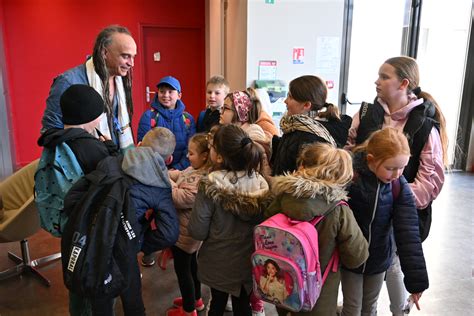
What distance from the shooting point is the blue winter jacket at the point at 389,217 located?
5.16ft

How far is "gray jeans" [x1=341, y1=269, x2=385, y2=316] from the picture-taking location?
1705 mm

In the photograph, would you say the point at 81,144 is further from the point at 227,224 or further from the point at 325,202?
the point at 325,202

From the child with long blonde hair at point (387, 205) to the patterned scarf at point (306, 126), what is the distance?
0.20 meters

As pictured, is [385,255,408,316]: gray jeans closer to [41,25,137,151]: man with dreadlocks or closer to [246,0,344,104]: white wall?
[41,25,137,151]: man with dreadlocks

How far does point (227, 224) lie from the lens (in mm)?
1635

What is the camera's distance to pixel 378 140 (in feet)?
5.16

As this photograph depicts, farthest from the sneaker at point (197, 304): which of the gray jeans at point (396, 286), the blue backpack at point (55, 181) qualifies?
the gray jeans at point (396, 286)

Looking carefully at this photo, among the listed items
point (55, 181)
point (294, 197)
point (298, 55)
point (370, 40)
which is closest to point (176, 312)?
point (55, 181)

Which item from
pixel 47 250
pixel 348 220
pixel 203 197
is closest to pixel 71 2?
pixel 47 250

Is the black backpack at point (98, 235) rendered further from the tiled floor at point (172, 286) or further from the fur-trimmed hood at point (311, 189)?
the tiled floor at point (172, 286)

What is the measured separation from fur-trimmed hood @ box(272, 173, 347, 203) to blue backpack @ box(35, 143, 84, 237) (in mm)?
840

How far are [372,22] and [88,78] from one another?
12.3ft

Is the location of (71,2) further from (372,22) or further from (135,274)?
(135,274)

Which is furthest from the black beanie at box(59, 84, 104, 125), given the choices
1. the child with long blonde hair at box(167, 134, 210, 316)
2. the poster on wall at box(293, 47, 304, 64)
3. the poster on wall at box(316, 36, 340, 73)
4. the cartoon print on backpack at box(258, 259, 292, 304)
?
the poster on wall at box(316, 36, 340, 73)
